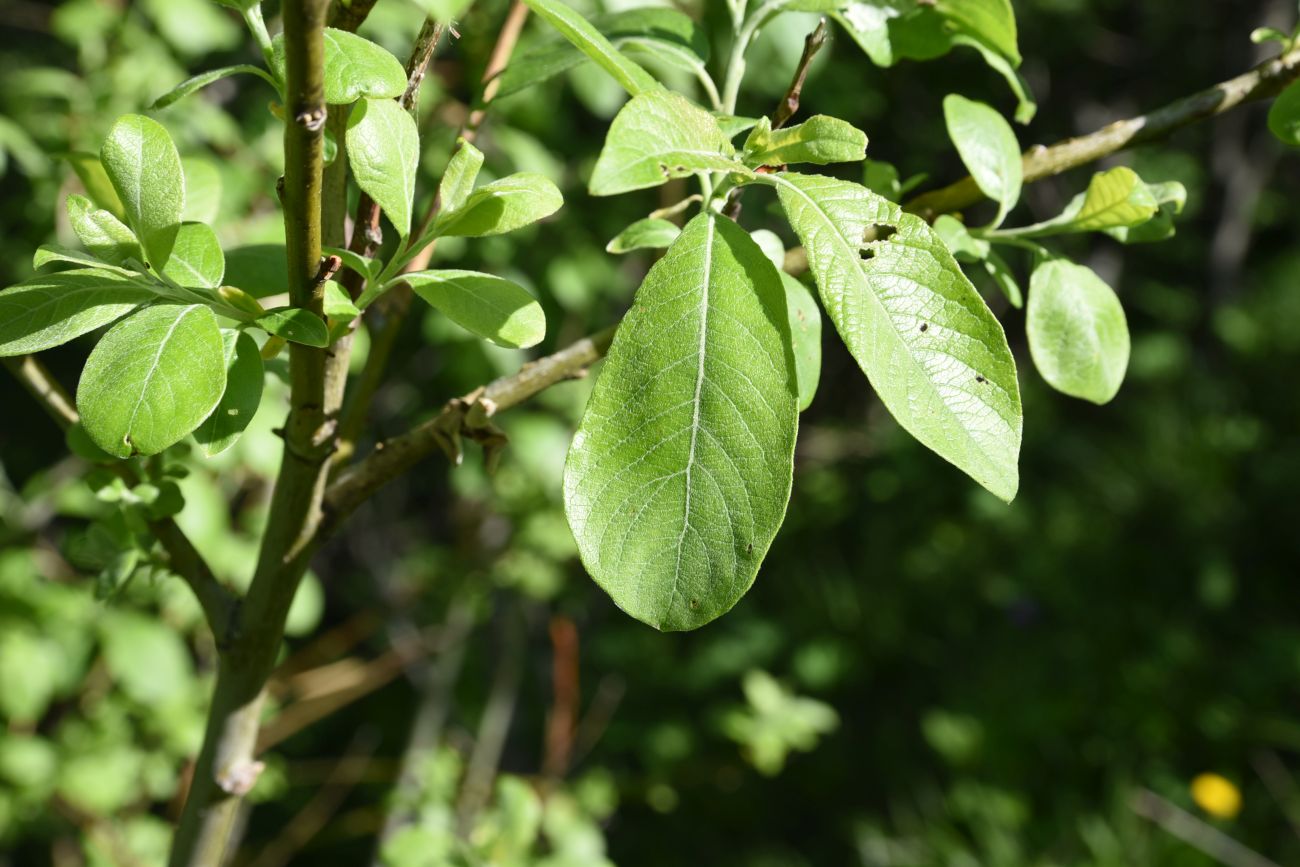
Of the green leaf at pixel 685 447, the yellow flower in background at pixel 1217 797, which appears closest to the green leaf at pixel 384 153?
the green leaf at pixel 685 447

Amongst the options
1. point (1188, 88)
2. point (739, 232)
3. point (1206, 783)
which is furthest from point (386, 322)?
point (1188, 88)

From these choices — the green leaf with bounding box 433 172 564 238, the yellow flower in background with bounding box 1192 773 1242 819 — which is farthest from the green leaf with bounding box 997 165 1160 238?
the yellow flower in background with bounding box 1192 773 1242 819

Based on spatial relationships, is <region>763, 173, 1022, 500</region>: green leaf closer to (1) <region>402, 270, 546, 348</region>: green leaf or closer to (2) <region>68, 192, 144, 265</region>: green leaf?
(1) <region>402, 270, 546, 348</region>: green leaf

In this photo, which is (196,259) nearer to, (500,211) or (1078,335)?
(500,211)

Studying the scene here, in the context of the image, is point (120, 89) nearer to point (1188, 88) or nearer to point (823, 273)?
point (823, 273)

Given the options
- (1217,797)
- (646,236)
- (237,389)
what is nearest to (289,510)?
(237,389)
